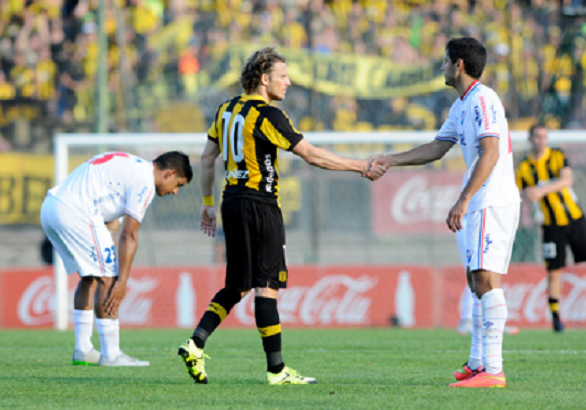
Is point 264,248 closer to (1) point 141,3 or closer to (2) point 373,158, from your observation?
(2) point 373,158

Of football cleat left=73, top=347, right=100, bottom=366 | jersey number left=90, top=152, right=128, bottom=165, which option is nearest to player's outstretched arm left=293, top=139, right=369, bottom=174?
jersey number left=90, top=152, right=128, bottom=165

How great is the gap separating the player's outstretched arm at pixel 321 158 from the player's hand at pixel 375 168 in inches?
8.4

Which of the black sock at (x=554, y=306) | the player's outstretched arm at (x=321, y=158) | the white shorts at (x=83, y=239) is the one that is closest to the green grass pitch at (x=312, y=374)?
the black sock at (x=554, y=306)

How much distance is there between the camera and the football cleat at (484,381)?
488 cm

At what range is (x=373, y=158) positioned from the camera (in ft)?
18.9

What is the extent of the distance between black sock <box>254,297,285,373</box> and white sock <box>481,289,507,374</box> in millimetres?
1232

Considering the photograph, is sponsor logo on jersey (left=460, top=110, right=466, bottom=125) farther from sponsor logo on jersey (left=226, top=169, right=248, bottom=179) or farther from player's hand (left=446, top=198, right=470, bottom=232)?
sponsor logo on jersey (left=226, top=169, right=248, bottom=179)

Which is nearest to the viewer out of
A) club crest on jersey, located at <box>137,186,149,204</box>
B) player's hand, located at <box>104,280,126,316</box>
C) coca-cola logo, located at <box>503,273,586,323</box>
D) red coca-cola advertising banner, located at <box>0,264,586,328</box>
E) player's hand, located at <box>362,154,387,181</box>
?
player's hand, located at <box>362,154,387,181</box>

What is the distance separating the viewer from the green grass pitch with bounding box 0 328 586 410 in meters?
4.38

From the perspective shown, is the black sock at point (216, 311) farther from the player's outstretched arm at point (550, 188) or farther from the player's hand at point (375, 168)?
the player's outstretched arm at point (550, 188)

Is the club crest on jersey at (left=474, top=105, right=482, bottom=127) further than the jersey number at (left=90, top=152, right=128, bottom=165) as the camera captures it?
No

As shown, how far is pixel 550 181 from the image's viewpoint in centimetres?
985

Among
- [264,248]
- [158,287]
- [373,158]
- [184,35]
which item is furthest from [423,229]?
[264,248]

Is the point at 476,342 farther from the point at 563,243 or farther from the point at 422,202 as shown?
the point at 422,202
